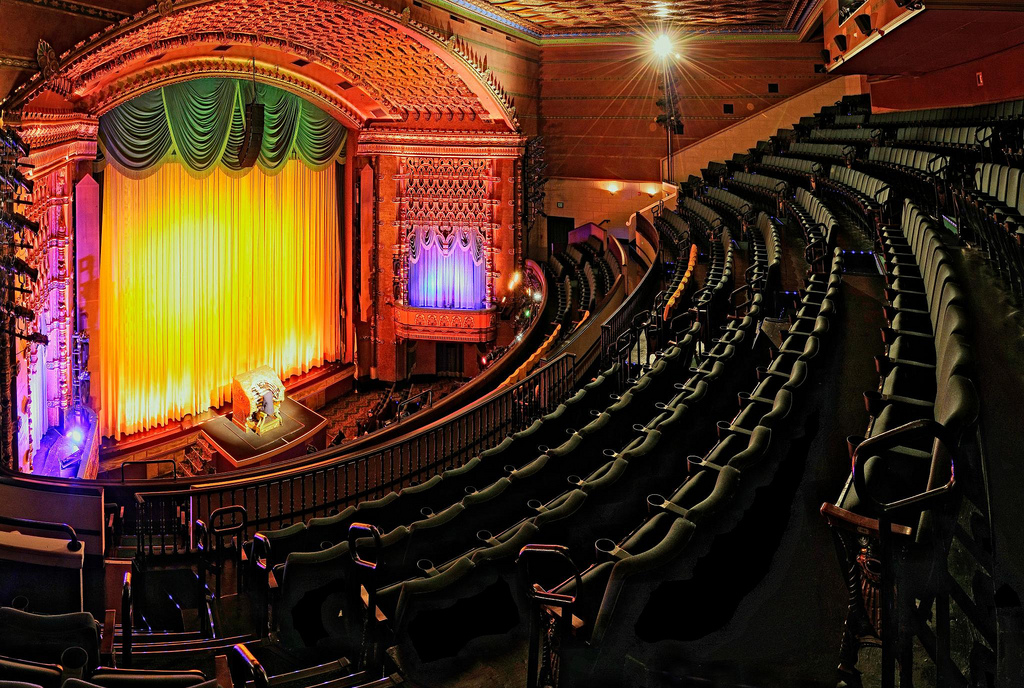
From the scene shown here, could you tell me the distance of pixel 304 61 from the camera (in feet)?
37.0

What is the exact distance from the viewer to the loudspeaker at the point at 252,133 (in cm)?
1015

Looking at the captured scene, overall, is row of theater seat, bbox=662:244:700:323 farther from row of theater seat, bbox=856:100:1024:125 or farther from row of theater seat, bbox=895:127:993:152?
row of theater seat, bbox=856:100:1024:125

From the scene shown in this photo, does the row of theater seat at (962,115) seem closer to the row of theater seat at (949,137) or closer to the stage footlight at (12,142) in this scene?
the row of theater seat at (949,137)

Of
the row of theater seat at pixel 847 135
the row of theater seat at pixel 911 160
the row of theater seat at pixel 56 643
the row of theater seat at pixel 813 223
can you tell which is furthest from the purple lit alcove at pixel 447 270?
the row of theater seat at pixel 56 643

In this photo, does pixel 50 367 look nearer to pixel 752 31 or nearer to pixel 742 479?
pixel 742 479

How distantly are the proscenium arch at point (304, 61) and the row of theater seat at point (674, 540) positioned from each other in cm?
546

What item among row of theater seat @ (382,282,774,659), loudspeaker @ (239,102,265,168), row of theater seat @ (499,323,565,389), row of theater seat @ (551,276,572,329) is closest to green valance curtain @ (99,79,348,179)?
loudspeaker @ (239,102,265,168)

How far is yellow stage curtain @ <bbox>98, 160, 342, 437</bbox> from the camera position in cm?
982

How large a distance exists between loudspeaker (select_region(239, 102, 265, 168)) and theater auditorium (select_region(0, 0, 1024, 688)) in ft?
0.17

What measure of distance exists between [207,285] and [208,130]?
1920 mm

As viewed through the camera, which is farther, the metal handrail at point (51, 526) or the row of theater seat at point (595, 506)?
the metal handrail at point (51, 526)

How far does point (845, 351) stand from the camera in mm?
3500

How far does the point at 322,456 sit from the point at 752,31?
10.1 meters

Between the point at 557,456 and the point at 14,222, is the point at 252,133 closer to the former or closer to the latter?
the point at 14,222
